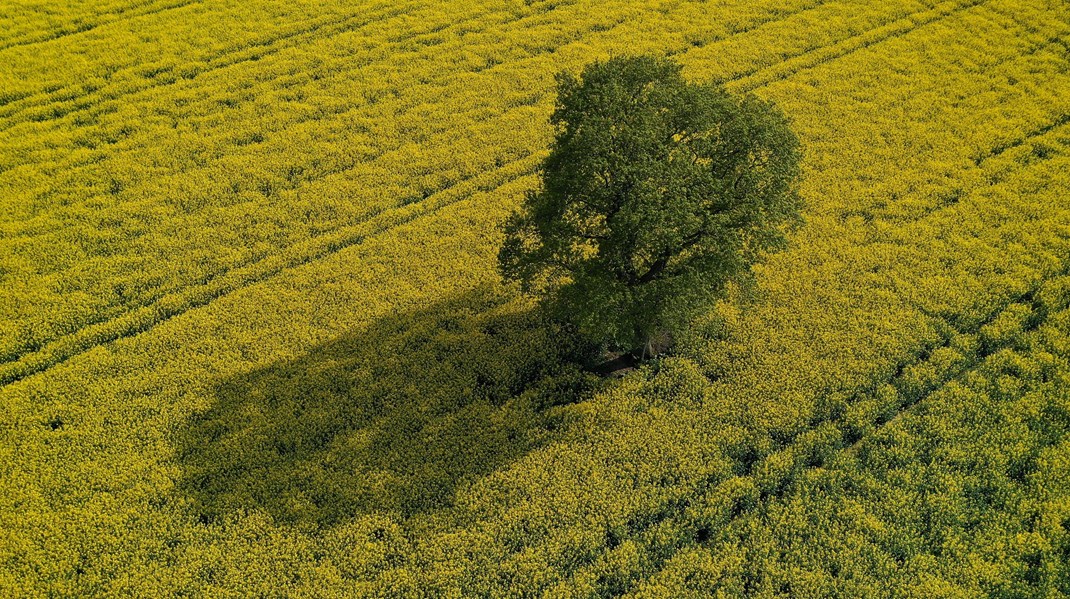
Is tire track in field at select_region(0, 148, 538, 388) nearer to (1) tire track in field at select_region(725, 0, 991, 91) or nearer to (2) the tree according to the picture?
(2) the tree

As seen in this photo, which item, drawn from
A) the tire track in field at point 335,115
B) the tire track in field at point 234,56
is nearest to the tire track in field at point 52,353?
the tire track in field at point 335,115

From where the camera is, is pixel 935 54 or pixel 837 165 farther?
pixel 935 54

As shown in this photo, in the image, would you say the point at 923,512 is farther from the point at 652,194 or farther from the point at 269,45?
the point at 269,45

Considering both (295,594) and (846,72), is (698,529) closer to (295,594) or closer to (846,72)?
(295,594)

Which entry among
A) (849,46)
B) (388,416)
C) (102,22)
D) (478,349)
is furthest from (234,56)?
(849,46)

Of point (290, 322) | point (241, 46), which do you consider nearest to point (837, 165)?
point (290, 322)

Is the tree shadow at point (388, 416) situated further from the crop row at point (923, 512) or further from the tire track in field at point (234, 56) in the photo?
the tire track in field at point (234, 56)

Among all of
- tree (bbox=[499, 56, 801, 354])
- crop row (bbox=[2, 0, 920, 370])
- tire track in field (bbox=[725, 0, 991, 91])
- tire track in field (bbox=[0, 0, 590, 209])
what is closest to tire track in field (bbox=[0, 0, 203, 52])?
tire track in field (bbox=[0, 0, 590, 209])
